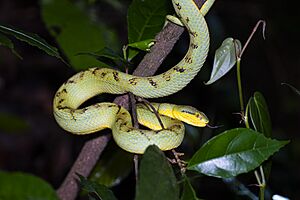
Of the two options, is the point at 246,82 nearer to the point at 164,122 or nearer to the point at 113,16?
the point at 113,16

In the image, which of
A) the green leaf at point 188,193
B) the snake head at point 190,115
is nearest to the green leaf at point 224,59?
the snake head at point 190,115

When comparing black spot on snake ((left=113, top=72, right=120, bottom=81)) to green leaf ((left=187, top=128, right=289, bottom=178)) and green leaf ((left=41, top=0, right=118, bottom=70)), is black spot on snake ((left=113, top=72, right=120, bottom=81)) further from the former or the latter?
green leaf ((left=41, top=0, right=118, bottom=70))

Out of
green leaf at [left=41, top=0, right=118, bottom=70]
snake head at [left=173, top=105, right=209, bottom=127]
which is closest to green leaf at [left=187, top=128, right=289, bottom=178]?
snake head at [left=173, top=105, right=209, bottom=127]

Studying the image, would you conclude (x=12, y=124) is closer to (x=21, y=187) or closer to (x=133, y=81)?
(x=133, y=81)

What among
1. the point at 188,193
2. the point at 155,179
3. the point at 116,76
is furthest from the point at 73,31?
the point at 155,179

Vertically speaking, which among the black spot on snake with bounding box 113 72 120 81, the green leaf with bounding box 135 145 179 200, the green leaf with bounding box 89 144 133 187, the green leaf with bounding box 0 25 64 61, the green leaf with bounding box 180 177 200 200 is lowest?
the green leaf with bounding box 89 144 133 187

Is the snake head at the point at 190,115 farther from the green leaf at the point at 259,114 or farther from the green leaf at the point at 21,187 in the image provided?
the green leaf at the point at 21,187

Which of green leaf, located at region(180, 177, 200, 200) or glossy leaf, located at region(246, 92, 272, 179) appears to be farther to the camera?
glossy leaf, located at region(246, 92, 272, 179)
